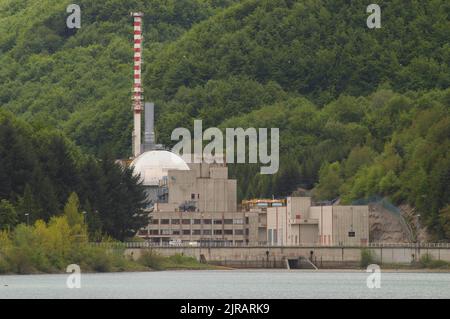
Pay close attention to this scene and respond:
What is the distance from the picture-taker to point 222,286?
132 metres

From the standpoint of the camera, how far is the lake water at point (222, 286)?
4658 inches

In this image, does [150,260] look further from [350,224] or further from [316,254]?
[350,224]

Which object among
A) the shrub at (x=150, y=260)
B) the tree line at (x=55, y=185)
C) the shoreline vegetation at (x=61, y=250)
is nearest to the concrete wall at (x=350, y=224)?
the tree line at (x=55, y=185)

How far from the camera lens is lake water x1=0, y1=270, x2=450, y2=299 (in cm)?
11831

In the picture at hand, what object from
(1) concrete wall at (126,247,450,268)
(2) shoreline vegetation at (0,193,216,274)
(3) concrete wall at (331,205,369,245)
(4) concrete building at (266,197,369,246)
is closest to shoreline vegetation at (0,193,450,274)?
(2) shoreline vegetation at (0,193,216,274)

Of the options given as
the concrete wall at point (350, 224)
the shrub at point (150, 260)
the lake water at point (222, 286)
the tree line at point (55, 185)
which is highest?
the tree line at point (55, 185)

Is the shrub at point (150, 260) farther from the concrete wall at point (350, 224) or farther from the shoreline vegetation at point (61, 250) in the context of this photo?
the concrete wall at point (350, 224)

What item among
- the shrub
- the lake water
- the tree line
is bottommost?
the lake water

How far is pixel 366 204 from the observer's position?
192 metres

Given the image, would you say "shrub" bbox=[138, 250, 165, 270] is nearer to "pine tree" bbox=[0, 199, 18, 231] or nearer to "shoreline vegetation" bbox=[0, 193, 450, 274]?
"shoreline vegetation" bbox=[0, 193, 450, 274]

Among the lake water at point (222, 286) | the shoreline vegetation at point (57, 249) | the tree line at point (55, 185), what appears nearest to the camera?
the lake water at point (222, 286)

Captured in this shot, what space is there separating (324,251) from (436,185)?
11674 millimetres
